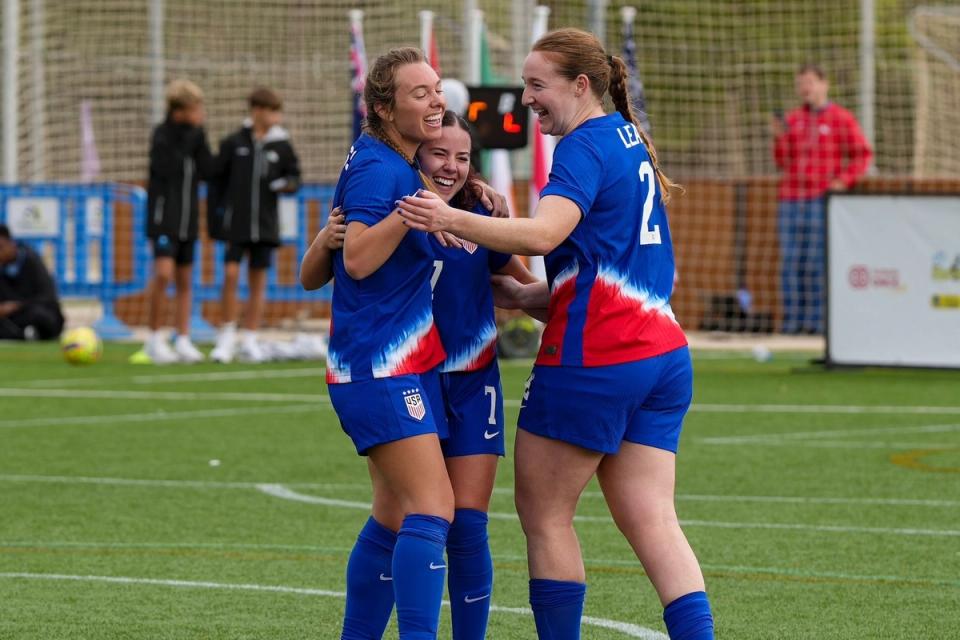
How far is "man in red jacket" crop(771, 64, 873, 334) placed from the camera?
1758 cm

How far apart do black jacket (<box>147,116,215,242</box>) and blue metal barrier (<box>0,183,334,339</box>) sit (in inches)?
164

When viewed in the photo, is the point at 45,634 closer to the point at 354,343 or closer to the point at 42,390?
the point at 354,343

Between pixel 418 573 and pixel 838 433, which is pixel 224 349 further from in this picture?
pixel 418 573

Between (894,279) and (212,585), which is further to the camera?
(894,279)

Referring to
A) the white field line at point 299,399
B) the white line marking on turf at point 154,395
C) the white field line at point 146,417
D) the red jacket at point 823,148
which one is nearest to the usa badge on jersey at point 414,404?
the white field line at point 146,417

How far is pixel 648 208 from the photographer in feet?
15.9

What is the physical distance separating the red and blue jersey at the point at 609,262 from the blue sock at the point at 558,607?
1.96 ft

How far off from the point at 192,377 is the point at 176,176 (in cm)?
212

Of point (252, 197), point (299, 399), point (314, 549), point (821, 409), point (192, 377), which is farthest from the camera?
point (252, 197)

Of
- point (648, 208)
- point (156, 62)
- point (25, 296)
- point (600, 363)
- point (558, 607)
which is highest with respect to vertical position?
point (156, 62)

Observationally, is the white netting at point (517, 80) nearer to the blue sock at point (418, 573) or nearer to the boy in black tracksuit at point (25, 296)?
the boy in black tracksuit at point (25, 296)

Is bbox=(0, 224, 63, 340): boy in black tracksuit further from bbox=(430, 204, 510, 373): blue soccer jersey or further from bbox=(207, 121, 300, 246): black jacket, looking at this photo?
bbox=(430, 204, 510, 373): blue soccer jersey

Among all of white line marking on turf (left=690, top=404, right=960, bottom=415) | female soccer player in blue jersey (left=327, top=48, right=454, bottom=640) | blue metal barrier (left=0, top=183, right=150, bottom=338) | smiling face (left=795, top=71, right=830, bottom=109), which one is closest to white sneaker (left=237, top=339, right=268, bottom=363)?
blue metal barrier (left=0, top=183, right=150, bottom=338)

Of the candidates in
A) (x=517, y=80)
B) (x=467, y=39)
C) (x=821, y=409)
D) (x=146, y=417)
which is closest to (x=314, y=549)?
(x=146, y=417)
